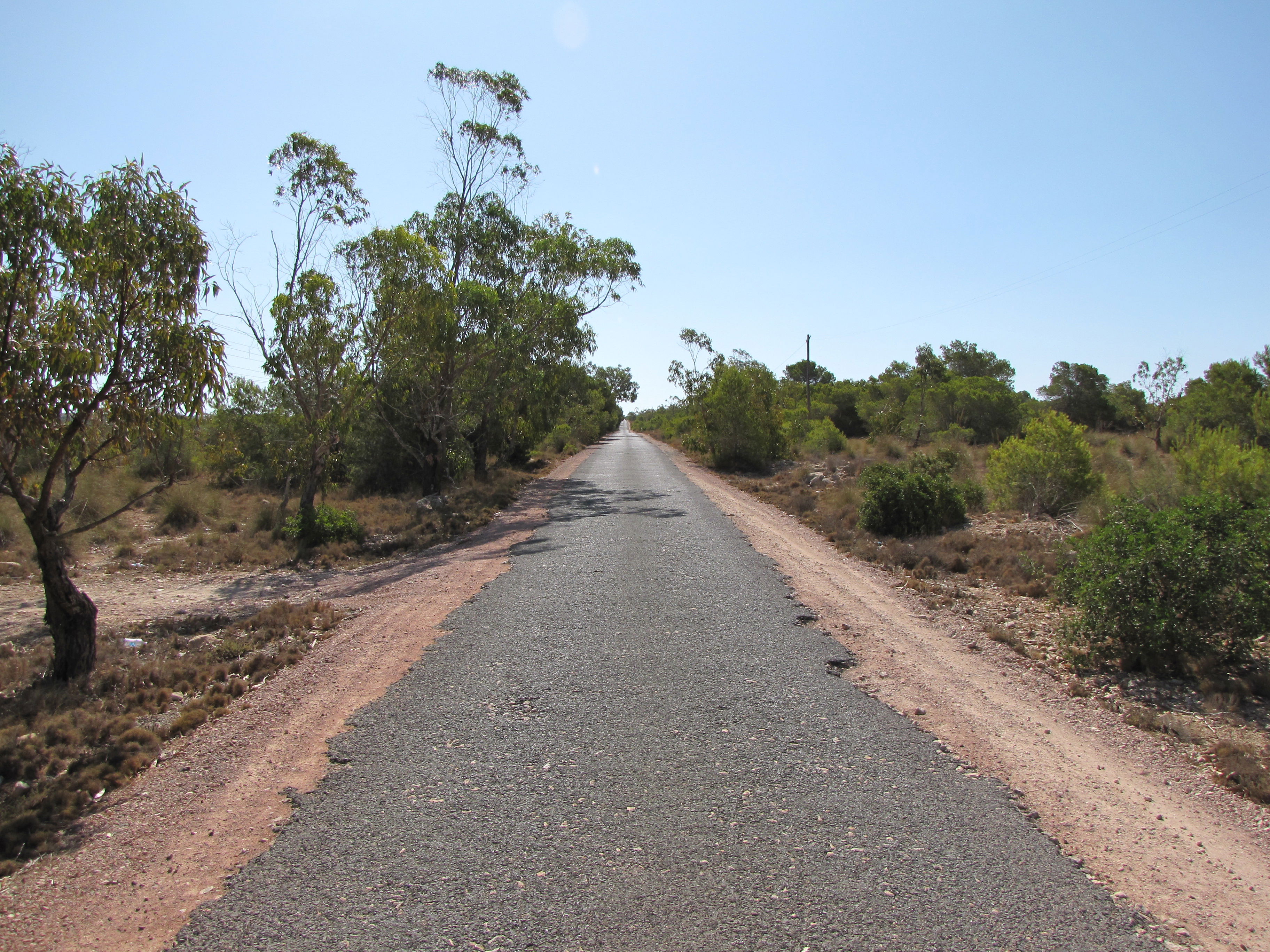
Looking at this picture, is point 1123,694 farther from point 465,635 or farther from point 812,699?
point 465,635

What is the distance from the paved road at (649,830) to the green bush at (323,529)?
960 cm

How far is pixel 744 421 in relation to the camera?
A: 107 feet

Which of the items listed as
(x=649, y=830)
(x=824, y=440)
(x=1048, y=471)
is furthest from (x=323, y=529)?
(x=824, y=440)

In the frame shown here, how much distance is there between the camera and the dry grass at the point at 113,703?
4590 mm

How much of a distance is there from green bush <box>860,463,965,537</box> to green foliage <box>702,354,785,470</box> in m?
17.4

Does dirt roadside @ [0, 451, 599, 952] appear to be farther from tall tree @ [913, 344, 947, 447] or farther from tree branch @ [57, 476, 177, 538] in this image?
tall tree @ [913, 344, 947, 447]

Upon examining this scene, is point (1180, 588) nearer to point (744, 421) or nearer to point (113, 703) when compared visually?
point (113, 703)

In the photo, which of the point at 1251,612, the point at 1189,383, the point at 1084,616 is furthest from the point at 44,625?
the point at 1189,383

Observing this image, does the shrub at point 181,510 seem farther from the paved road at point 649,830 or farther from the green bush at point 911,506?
the green bush at point 911,506

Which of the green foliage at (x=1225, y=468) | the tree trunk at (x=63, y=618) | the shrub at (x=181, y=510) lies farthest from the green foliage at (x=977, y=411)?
the tree trunk at (x=63, y=618)

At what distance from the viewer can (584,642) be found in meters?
7.61

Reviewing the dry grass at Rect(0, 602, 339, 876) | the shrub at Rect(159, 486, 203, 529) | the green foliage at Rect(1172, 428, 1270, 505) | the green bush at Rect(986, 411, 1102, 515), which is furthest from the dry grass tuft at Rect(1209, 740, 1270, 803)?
the shrub at Rect(159, 486, 203, 529)

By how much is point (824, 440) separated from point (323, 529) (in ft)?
86.7

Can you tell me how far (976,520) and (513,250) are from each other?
55.6 ft
